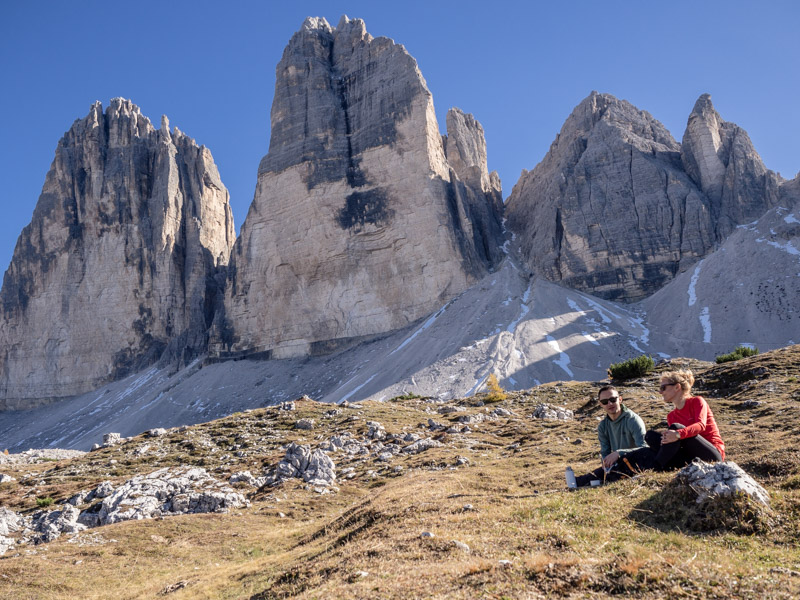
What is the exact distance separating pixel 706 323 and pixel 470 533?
53490mm

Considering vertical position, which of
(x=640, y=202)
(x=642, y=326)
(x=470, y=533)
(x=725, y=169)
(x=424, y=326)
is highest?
(x=725, y=169)

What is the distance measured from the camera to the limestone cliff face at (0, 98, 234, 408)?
308 feet

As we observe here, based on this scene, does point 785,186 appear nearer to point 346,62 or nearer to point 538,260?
point 538,260

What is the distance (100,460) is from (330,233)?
54.7 metres

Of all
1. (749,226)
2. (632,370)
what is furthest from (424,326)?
(632,370)

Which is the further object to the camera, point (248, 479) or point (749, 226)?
point (749, 226)

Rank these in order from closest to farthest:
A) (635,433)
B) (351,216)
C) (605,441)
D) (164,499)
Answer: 1. (635,433)
2. (605,441)
3. (164,499)
4. (351,216)

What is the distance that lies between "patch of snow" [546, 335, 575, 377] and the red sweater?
41972 millimetres

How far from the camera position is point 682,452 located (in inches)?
313

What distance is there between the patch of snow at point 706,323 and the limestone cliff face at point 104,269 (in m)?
66.5

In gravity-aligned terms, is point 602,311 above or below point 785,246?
below

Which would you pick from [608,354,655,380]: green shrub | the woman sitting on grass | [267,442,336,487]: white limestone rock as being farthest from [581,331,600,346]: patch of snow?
the woman sitting on grass

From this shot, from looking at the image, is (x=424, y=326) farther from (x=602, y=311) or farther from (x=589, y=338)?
(x=602, y=311)

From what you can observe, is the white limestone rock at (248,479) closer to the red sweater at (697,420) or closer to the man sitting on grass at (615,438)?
the man sitting on grass at (615,438)
